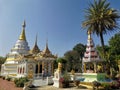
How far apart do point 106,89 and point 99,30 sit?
11247 mm

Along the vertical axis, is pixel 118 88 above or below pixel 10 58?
below

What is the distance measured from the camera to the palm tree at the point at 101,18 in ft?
94.5

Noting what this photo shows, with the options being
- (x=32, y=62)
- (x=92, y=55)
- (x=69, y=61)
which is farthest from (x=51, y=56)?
(x=69, y=61)

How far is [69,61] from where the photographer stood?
7012 cm

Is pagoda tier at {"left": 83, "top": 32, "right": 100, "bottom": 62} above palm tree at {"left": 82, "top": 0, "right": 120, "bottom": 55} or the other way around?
the other way around

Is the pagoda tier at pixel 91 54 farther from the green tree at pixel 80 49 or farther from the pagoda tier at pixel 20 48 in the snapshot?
the green tree at pixel 80 49

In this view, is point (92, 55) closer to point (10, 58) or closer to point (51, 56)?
point (51, 56)

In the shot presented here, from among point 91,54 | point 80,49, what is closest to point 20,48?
point 80,49

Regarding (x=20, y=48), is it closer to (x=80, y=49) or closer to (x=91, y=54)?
(x=80, y=49)

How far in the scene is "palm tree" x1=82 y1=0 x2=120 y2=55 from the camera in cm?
2881

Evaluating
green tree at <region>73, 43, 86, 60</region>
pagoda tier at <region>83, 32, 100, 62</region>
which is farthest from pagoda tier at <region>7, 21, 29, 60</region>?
pagoda tier at <region>83, 32, 100, 62</region>

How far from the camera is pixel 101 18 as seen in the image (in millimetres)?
28688

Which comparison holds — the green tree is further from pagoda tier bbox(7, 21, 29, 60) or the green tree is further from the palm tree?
the palm tree

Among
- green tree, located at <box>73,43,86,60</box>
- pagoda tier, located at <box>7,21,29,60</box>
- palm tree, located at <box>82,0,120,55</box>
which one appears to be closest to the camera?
palm tree, located at <box>82,0,120,55</box>
